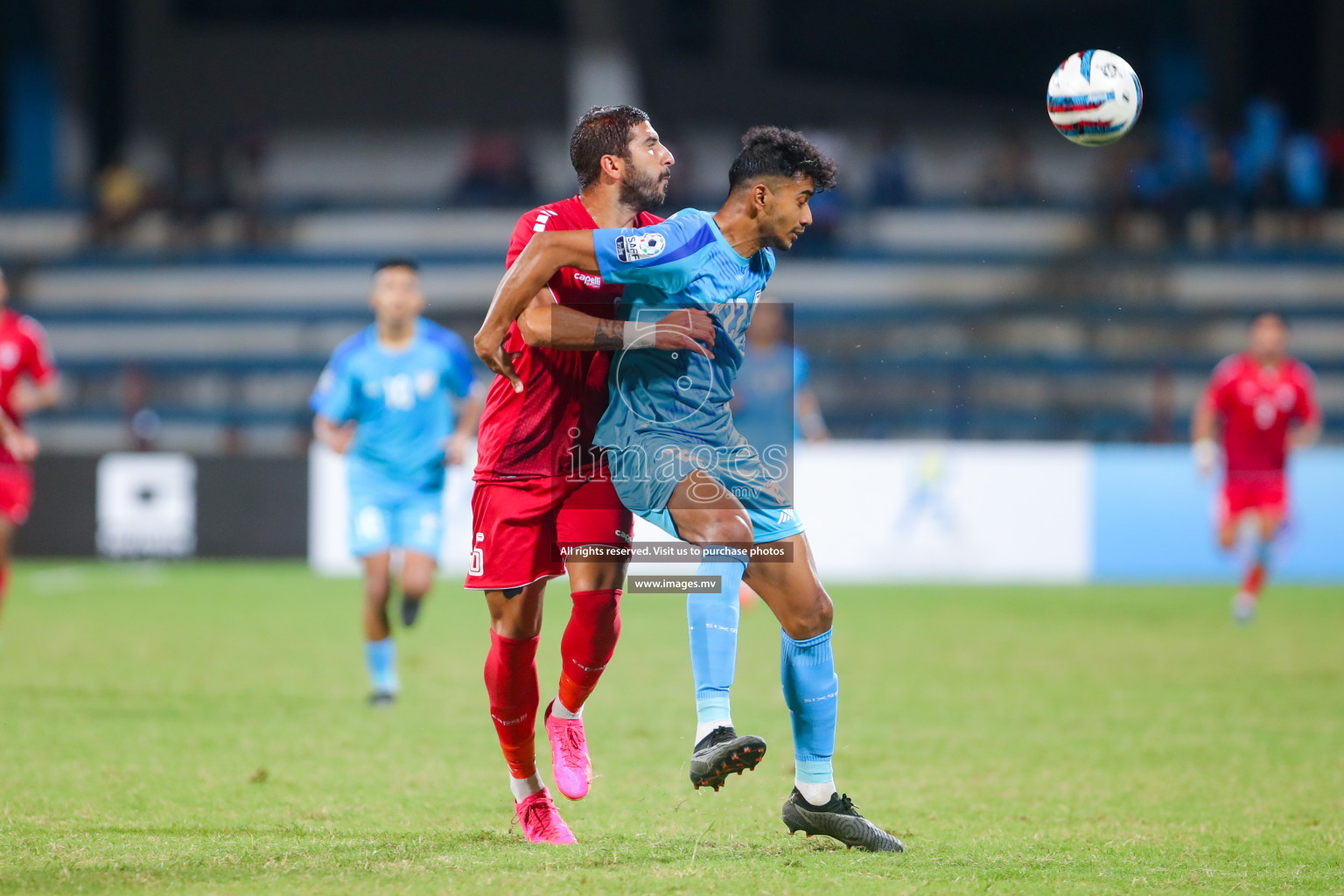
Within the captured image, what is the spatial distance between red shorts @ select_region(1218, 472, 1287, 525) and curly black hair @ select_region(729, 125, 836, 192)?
9.38m

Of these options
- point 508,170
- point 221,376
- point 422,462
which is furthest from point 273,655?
point 508,170

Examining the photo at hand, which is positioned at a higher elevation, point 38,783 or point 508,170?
point 508,170

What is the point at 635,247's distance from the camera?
15.2ft

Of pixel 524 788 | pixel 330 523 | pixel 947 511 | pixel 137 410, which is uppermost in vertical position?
pixel 137 410

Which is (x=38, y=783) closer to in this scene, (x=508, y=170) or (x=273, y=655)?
(x=273, y=655)

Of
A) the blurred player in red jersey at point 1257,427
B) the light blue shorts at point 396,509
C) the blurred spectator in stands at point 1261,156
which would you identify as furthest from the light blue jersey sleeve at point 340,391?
the blurred spectator in stands at point 1261,156

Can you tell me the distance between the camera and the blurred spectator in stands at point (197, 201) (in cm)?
2269

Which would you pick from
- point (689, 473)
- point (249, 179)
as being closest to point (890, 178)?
point (249, 179)

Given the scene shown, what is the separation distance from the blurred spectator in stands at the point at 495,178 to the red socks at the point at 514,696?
18.0 metres

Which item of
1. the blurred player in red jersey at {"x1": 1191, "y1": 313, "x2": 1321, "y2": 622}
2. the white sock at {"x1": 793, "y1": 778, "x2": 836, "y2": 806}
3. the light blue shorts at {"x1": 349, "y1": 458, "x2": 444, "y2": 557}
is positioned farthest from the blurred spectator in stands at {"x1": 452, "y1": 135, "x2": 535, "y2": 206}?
the white sock at {"x1": 793, "y1": 778, "x2": 836, "y2": 806}

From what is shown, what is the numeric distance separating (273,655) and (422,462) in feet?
7.87

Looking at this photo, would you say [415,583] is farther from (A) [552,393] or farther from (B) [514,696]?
(A) [552,393]

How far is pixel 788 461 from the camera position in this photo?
344 inches

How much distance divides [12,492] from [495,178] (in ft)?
47.4
